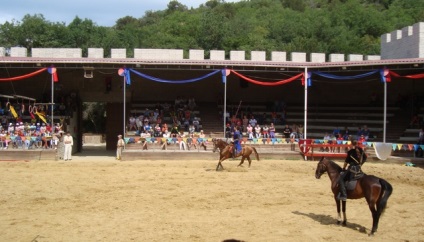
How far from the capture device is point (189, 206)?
1313 centimetres

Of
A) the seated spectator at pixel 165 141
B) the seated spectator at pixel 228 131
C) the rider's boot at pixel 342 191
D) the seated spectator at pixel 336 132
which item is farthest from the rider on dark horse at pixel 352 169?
the seated spectator at pixel 336 132

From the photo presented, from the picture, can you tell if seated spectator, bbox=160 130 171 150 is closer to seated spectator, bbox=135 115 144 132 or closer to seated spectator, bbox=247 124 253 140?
seated spectator, bbox=135 115 144 132

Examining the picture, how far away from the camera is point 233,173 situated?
65.2ft

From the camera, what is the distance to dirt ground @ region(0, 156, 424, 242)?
10.3m

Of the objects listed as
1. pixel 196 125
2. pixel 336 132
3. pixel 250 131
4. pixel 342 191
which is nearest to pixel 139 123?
pixel 196 125

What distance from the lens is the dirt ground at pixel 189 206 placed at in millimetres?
10289

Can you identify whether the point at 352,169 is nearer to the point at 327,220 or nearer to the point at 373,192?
the point at 373,192

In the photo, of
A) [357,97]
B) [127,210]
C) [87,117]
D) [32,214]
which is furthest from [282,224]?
[87,117]

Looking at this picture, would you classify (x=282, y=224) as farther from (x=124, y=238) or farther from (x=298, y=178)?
(x=298, y=178)

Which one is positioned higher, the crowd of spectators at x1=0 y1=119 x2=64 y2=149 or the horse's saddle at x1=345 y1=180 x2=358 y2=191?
the crowd of spectators at x1=0 y1=119 x2=64 y2=149

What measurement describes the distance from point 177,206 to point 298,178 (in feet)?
23.9

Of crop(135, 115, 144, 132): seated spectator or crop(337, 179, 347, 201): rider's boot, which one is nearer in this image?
crop(337, 179, 347, 201): rider's boot

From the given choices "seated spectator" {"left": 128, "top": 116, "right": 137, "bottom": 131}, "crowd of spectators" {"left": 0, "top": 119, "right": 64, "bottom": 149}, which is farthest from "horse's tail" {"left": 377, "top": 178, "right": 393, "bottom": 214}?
"seated spectator" {"left": 128, "top": 116, "right": 137, "bottom": 131}

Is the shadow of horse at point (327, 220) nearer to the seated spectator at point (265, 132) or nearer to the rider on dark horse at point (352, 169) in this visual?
the rider on dark horse at point (352, 169)
